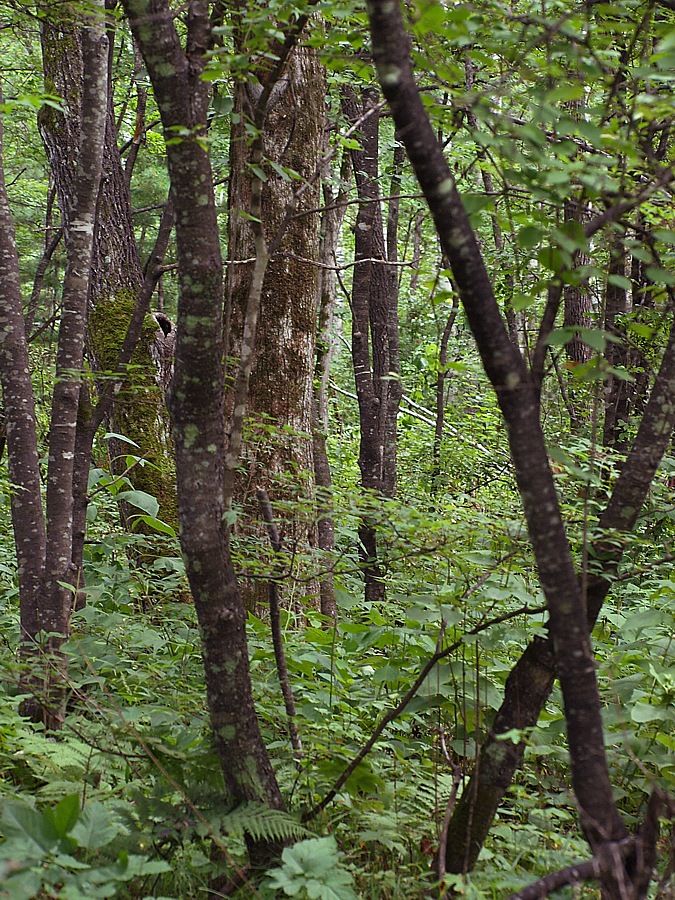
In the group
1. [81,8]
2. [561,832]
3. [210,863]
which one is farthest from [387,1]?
[561,832]

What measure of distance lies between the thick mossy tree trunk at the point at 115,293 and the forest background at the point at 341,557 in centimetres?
19

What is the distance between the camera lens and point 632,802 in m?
3.20

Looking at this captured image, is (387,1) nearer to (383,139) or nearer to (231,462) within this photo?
(231,462)

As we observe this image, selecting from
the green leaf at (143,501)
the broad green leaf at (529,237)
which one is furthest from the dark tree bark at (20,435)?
the broad green leaf at (529,237)

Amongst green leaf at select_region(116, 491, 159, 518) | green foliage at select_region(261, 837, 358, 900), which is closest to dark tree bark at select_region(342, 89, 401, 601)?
green leaf at select_region(116, 491, 159, 518)

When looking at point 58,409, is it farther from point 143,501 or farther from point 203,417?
point 203,417

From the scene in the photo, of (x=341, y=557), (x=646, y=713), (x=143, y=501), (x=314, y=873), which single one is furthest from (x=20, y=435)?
(x=646, y=713)

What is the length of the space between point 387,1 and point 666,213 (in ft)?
5.46

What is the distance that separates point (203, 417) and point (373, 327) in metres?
5.81

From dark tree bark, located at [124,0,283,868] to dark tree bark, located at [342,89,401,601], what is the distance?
136 inches

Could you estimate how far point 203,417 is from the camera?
237 cm

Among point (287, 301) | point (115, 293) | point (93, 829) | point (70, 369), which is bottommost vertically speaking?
point (93, 829)

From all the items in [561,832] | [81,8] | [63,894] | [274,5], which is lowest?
[561,832]

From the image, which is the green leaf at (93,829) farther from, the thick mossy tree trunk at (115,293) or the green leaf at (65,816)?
the thick mossy tree trunk at (115,293)
